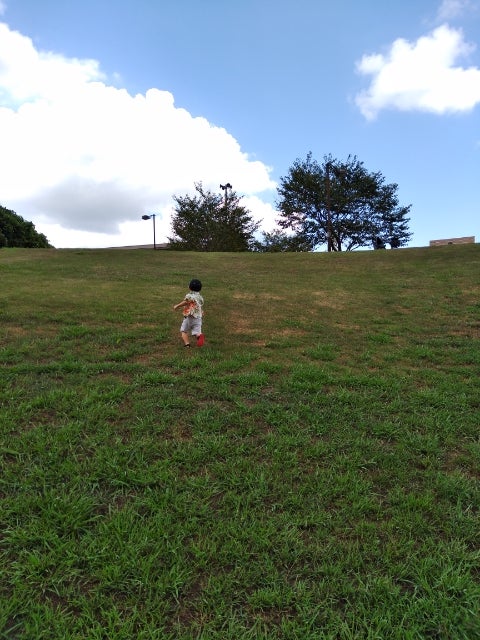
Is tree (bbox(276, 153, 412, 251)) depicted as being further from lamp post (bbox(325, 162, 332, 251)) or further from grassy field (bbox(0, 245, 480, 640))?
grassy field (bbox(0, 245, 480, 640))

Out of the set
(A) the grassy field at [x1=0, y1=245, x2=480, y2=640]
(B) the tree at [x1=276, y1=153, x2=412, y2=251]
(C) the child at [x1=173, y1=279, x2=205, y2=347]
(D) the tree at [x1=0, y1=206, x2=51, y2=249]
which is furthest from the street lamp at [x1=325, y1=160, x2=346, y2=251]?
(C) the child at [x1=173, y1=279, x2=205, y2=347]

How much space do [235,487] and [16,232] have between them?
1735 inches

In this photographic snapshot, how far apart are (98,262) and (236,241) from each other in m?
19.2

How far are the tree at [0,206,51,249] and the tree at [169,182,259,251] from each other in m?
16.9

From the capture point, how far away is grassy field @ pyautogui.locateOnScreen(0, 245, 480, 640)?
1.95 meters

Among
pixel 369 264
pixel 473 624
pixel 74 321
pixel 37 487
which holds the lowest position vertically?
pixel 473 624

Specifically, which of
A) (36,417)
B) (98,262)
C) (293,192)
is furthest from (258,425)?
(293,192)

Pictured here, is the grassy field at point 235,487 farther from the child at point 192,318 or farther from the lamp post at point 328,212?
the lamp post at point 328,212

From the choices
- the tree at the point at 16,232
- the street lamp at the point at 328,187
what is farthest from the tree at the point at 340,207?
the tree at the point at 16,232

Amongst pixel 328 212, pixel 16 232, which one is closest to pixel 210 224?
pixel 328 212

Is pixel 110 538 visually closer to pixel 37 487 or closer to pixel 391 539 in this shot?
pixel 37 487

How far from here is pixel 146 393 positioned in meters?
4.21

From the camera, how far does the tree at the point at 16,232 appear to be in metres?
37.3

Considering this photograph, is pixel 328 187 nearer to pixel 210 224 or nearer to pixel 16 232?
pixel 210 224
